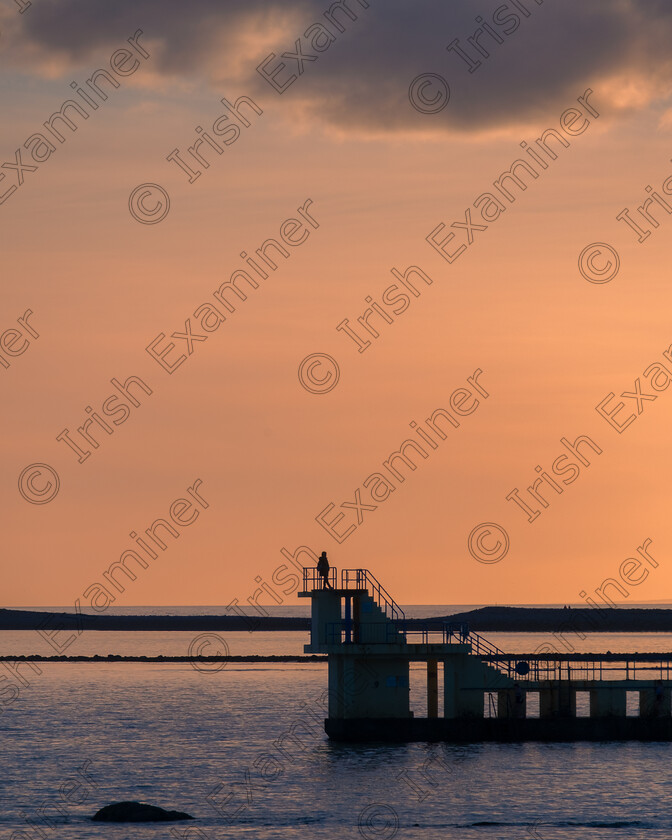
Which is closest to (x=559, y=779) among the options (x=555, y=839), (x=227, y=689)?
(x=555, y=839)

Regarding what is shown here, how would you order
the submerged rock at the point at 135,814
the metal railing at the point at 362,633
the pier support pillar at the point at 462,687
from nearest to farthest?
1. the submerged rock at the point at 135,814
2. the metal railing at the point at 362,633
3. the pier support pillar at the point at 462,687

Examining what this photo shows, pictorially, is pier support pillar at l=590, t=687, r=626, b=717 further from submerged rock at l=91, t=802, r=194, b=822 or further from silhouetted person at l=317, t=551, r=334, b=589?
submerged rock at l=91, t=802, r=194, b=822

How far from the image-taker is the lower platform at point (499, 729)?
73.0 meters

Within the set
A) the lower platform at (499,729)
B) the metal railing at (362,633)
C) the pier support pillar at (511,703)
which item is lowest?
the lower platform at (499,729)

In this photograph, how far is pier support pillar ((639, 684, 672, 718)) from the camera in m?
75.8

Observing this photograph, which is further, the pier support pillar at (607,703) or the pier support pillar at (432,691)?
the pier support pillar at (607,703)

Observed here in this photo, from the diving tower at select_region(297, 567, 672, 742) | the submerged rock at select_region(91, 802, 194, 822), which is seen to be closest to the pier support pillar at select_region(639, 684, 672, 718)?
the diving tower at select_region(297, 567, 672, 742)

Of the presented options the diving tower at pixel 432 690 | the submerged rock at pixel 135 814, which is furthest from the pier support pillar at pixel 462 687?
the submerged rock at pixel 135 814

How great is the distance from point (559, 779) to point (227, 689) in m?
67.6

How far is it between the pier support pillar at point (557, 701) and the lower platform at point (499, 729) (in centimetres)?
86

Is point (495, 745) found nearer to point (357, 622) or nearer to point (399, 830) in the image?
point (357, 622)

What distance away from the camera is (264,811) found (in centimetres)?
6175

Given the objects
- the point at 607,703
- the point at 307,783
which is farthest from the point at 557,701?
the point at 307,783

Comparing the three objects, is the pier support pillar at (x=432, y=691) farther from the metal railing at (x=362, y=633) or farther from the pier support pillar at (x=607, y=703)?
the pier support pillar at (x=607, y=703)
